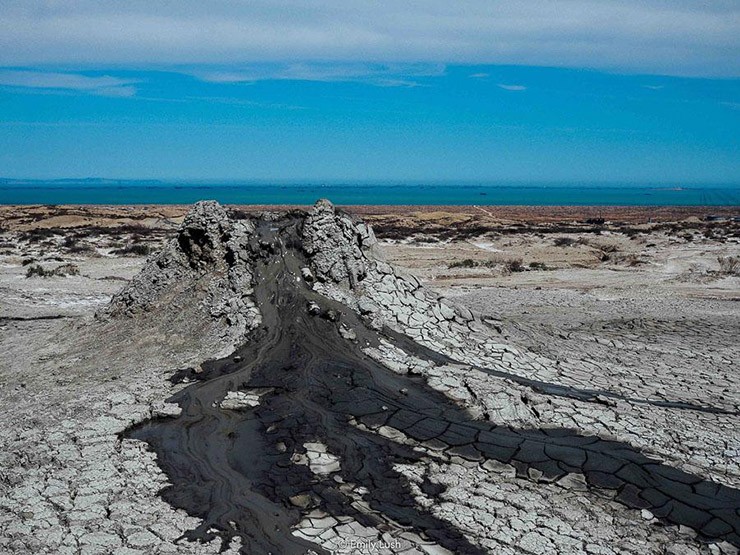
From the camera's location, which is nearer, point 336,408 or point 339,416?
point 339,416

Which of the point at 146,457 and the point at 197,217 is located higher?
the point at 197,217

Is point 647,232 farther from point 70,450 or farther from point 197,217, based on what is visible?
point 70,450

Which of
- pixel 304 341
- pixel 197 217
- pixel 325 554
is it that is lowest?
pixel 325 554

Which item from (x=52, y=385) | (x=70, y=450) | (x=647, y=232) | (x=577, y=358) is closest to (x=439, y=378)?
(x=577, y=358)

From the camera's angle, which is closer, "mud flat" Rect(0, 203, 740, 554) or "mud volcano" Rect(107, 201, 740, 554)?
"mud flat" Rect(0, 203, 740, 554)
